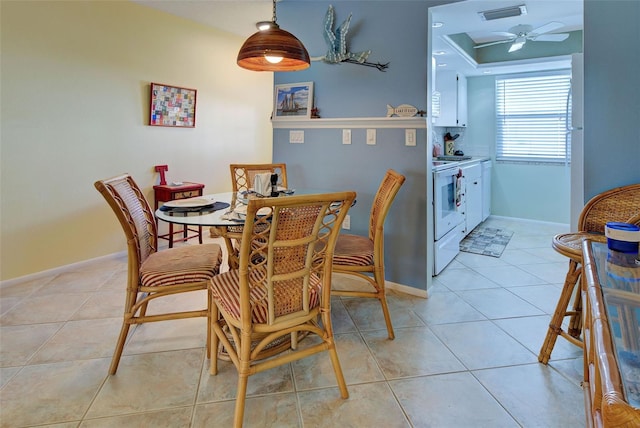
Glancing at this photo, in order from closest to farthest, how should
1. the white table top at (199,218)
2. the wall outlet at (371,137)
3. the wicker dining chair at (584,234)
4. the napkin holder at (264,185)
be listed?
the white table top at (199,218) < the wicker dining chair at (584,234) < the napkin holder at (264,185) < the wall outlet at (371,137)

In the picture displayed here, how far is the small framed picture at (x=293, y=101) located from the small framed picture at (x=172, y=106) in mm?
1473

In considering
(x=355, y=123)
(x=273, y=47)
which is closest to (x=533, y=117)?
(x=355, y=123)

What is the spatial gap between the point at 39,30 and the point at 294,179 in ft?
7.94

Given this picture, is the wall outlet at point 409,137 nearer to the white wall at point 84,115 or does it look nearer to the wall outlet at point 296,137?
the wall outlet at point 296,137

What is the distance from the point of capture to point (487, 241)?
4355mm

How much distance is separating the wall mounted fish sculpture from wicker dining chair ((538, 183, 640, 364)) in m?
1.66

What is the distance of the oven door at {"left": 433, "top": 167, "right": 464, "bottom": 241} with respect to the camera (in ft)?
9.88

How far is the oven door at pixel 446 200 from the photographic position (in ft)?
9.88

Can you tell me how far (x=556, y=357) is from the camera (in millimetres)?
1945

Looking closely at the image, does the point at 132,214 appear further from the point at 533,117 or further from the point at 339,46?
the point at 533,117

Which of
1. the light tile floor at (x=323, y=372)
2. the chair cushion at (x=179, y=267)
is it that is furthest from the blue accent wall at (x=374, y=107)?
the chair cushion at (x=179, y=267)

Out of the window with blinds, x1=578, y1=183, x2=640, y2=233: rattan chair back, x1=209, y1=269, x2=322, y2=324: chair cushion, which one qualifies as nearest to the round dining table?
x1=209, y1=269, x2=322, y2=324: chair cushion

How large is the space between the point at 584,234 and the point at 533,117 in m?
3.93

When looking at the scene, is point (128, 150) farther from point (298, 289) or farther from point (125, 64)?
point (298, 289)
